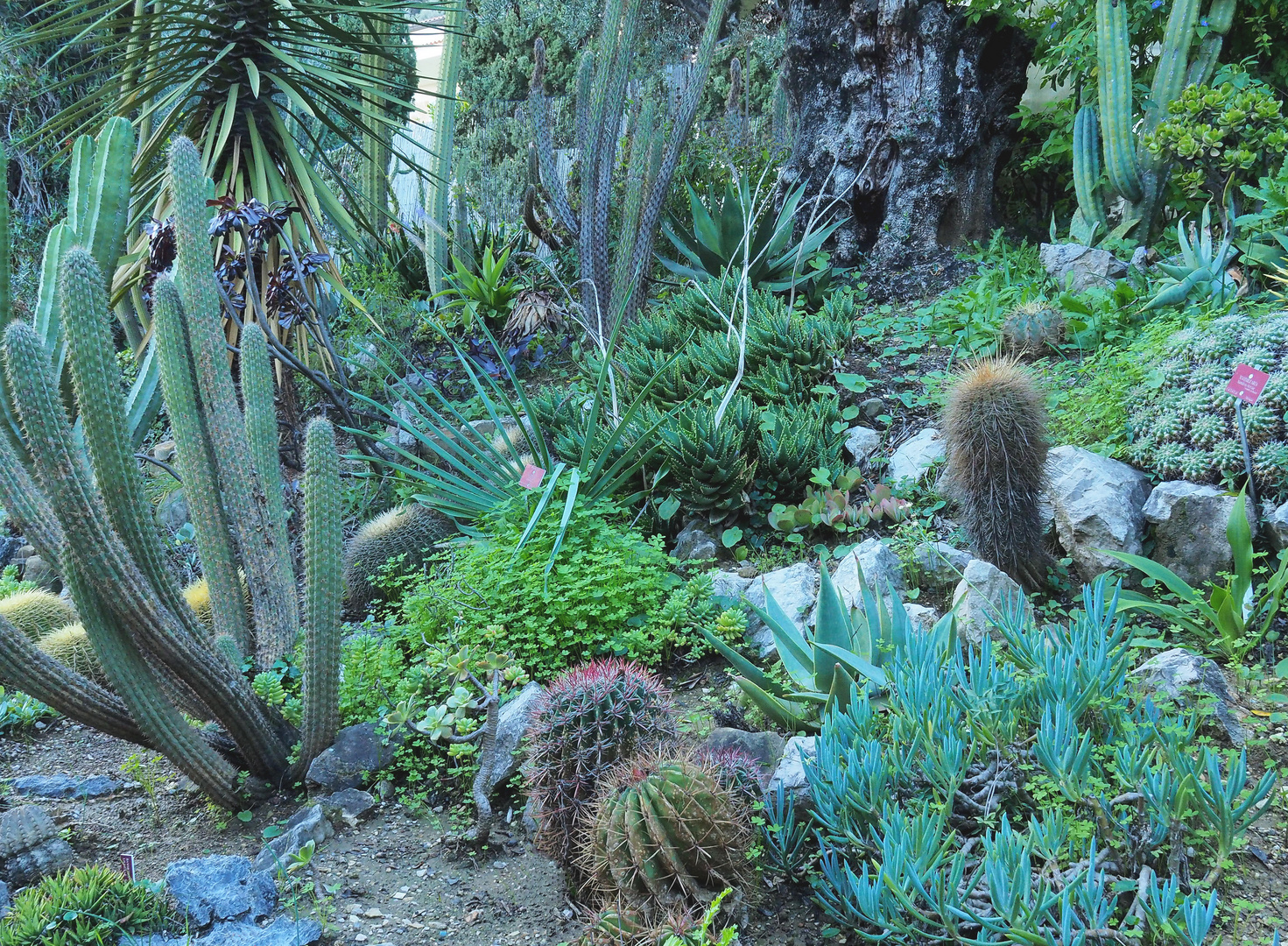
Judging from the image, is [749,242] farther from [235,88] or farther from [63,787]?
[63,787]

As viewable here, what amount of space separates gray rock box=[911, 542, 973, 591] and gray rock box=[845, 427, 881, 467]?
0.99 metres

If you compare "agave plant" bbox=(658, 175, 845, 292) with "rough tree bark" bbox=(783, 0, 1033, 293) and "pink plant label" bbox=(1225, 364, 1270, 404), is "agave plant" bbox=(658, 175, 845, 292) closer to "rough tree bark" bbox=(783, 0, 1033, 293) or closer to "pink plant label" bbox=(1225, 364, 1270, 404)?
"rough tree bark" bbox=(783, 0, 1033, 293)

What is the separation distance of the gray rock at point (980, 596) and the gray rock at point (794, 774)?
2.83ft

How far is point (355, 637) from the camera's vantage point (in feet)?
11.7

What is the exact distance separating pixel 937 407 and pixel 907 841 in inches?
129

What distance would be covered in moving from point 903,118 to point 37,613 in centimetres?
622

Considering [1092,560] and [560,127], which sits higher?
[560,127]

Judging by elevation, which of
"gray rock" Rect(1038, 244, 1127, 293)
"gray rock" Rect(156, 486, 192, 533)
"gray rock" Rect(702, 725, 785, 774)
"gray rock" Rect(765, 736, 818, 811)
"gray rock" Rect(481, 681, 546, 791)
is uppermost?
"gray rock" Rect(1038, 244, 1127, 293)

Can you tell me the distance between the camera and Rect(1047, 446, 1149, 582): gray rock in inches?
137

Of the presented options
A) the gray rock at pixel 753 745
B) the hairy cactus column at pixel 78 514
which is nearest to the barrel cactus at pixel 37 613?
the hairy cactus column at pixel 78 514

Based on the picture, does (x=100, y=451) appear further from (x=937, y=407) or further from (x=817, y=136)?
(x=817, y=136)

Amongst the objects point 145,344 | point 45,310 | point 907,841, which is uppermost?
point 45,310

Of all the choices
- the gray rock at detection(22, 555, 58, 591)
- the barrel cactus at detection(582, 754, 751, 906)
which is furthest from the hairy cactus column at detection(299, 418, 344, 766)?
the gray rock at detection(22, 555, 58, 591)

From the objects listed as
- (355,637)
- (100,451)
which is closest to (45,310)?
(100,451)
